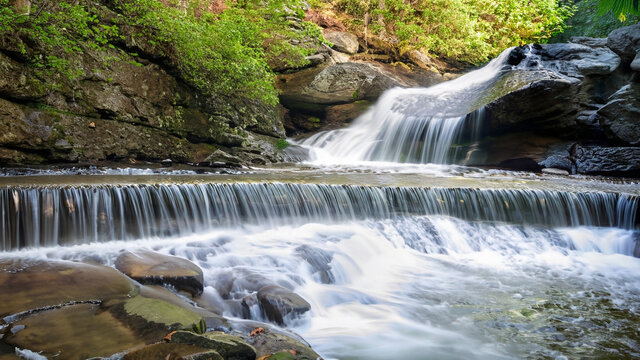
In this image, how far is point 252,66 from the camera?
10188mm

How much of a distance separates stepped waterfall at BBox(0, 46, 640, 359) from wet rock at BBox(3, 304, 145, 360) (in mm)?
1261

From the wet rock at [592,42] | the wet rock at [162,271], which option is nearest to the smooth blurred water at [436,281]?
the wet rock at [162,271]

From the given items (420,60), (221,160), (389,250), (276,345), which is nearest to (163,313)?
(276,345)

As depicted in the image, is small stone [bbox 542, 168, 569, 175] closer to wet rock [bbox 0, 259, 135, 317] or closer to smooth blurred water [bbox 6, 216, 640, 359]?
smooth blurred water [bbox 6, 216, 640, 359]

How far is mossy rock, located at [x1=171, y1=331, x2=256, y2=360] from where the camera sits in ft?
7.27

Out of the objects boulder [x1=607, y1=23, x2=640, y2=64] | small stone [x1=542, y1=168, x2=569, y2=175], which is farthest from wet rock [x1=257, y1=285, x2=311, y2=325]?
boulder [x1=607, y1=23, x2=640, y2=64]

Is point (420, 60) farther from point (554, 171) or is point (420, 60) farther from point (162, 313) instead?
point (162, 313)

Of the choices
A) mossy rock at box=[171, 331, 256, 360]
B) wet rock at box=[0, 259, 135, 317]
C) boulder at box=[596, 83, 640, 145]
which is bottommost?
mossy rock at box=[171, 331, 256, 360]

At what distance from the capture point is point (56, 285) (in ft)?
9.23

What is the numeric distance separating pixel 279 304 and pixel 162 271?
1.13m

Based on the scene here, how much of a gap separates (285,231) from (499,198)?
3954 millimetres

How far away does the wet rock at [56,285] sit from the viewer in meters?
2.60

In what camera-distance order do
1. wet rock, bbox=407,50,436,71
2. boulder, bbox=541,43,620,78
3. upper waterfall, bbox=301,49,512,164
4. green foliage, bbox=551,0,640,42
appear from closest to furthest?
boulder, bbox=541,43,620,78, upper waterfall, bbox=301,49,512,164, green foliage, bbox=551,0,640,42, wet rock, bbox=407,50,436,71

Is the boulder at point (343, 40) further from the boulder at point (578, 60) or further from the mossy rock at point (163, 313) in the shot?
the mossy rock at point (163, 313)
